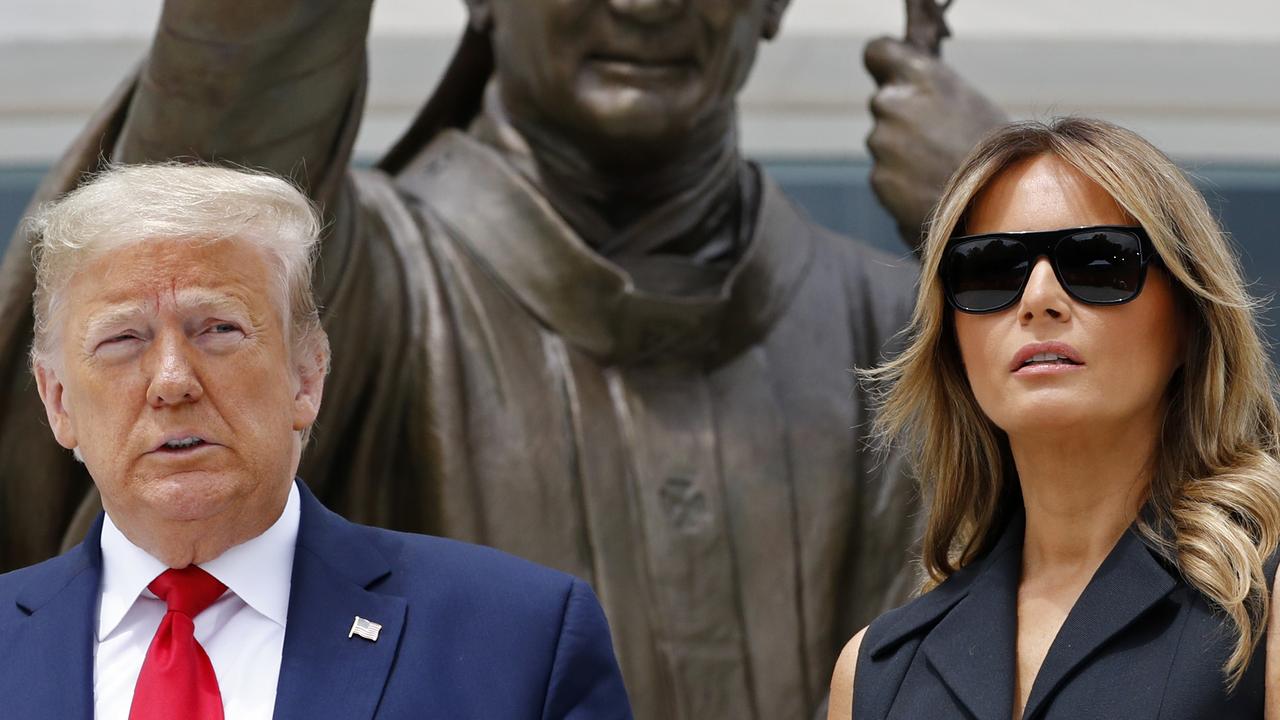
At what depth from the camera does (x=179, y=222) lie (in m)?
2.13

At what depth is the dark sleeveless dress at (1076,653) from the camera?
2.03 meters

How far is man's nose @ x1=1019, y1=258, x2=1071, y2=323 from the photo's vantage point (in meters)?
2.14

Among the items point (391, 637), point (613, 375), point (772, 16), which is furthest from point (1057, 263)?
point (772, 16)

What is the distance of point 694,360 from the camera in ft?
12.2

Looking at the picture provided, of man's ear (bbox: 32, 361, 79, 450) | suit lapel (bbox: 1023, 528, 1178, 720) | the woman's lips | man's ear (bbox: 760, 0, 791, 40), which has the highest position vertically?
the woman's lips

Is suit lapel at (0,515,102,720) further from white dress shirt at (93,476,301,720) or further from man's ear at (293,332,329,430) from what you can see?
man's ear at (293,332,329,430)

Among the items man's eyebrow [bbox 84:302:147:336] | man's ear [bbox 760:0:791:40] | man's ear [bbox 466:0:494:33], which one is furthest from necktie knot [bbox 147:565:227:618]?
man's ear [bbox 760:0:791:40]

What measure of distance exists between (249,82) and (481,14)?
2.43 ft

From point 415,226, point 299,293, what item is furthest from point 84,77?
point 299,293

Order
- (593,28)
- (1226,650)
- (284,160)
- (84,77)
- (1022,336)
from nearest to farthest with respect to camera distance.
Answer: (1226,650) → (1022,336) → (284,160) → (593,28) → (84,77)

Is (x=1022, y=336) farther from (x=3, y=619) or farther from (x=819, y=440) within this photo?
(x=819, y=440)

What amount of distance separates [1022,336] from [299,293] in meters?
0.69

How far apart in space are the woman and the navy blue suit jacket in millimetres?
321

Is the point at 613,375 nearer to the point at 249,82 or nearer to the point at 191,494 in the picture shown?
the point at 249,82
